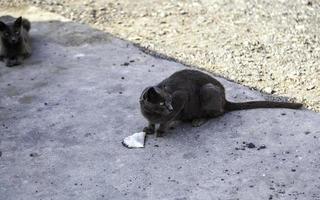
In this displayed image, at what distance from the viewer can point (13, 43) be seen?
812 cm

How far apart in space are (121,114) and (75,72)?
1.41 metres

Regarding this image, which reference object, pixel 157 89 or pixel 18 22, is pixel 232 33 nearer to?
pixel 18 22

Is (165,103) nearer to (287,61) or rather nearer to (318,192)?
(318,192)

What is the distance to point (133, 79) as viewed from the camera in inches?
281

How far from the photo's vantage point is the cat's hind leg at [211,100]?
19.8 feet

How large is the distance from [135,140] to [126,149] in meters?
0.16

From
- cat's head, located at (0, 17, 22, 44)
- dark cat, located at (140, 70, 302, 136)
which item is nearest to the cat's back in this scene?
dark cat, located at (140, 70, 302, 136)

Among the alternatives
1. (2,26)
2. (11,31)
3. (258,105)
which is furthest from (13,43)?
(258,105)

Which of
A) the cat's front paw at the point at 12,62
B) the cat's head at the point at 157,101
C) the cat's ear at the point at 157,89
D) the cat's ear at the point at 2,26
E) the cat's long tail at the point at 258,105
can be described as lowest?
the cat's front paw at the point at 12,62

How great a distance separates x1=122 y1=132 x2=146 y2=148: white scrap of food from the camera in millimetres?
5750

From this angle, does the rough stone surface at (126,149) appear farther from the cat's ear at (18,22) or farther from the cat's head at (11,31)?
the cat's ear at (18,22)

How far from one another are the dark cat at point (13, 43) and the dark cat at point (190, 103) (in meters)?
2.83

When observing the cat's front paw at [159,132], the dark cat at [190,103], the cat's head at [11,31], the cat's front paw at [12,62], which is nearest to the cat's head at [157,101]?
the dark cat at [190,103]

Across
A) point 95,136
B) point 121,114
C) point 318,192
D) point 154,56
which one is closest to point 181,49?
point 154,56
